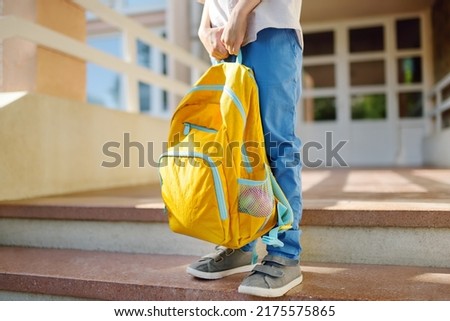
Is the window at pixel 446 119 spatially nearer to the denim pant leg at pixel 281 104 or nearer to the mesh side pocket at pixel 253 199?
the denim pant leg at pixel 281 104

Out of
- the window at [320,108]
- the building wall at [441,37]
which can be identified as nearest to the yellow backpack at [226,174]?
the building wall at [441,37]

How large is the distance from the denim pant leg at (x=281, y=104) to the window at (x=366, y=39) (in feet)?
16.4

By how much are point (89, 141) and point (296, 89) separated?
65.8 inches

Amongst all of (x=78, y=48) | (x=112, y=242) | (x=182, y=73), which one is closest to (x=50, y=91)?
(x=78, y=48)

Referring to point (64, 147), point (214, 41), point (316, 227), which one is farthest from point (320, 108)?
point (214, 41)

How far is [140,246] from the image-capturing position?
1.72m

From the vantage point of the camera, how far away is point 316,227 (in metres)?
1.52

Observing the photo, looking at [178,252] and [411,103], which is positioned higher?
[411,103]

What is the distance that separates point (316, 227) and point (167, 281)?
0.56 metres

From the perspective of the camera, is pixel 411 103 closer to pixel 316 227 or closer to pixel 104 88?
pixel 316 227

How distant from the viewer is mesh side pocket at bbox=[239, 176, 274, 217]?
1135 mm

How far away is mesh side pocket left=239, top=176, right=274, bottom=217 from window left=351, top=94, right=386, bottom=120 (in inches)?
201

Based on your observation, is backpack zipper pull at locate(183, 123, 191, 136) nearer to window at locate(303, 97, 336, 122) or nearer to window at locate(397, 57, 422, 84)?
window at locate(303, 97, 336, 122)
